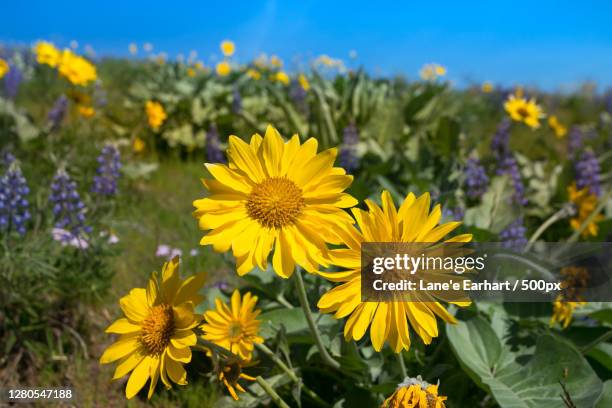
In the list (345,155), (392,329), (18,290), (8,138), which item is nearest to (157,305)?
(392,329)

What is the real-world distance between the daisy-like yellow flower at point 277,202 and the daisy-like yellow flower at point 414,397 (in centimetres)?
30

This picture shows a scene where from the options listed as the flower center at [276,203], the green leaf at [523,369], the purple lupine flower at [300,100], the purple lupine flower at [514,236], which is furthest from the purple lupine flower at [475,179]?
the purple lupine flower at [300,100]

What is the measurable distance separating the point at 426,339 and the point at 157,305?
2.01 ft

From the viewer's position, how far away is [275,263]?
3.79 ft

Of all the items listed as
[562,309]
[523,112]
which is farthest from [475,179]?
[562,309]

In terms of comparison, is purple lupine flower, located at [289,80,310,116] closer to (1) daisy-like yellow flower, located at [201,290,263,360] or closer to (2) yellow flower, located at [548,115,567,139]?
(2) yellow flower, located at [548,115,567,139]

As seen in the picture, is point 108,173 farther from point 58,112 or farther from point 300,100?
point 300,100

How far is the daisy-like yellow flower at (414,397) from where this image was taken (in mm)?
1104

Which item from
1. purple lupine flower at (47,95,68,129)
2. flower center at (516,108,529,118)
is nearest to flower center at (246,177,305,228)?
flower center at (516,108,529,118)

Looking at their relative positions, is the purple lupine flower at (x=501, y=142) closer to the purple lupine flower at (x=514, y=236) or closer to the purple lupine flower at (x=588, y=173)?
the purple lupine flower at (x=588, y=173)

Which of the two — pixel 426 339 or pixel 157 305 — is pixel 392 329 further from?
pixel 157 305

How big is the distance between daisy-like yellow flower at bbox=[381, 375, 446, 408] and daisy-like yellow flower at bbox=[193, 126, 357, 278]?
0.98ft

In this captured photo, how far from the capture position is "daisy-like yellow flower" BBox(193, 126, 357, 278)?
3.82 ft

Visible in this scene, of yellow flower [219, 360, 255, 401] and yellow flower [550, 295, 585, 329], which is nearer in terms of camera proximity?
yellow flower [219, 360, 255, 401]
